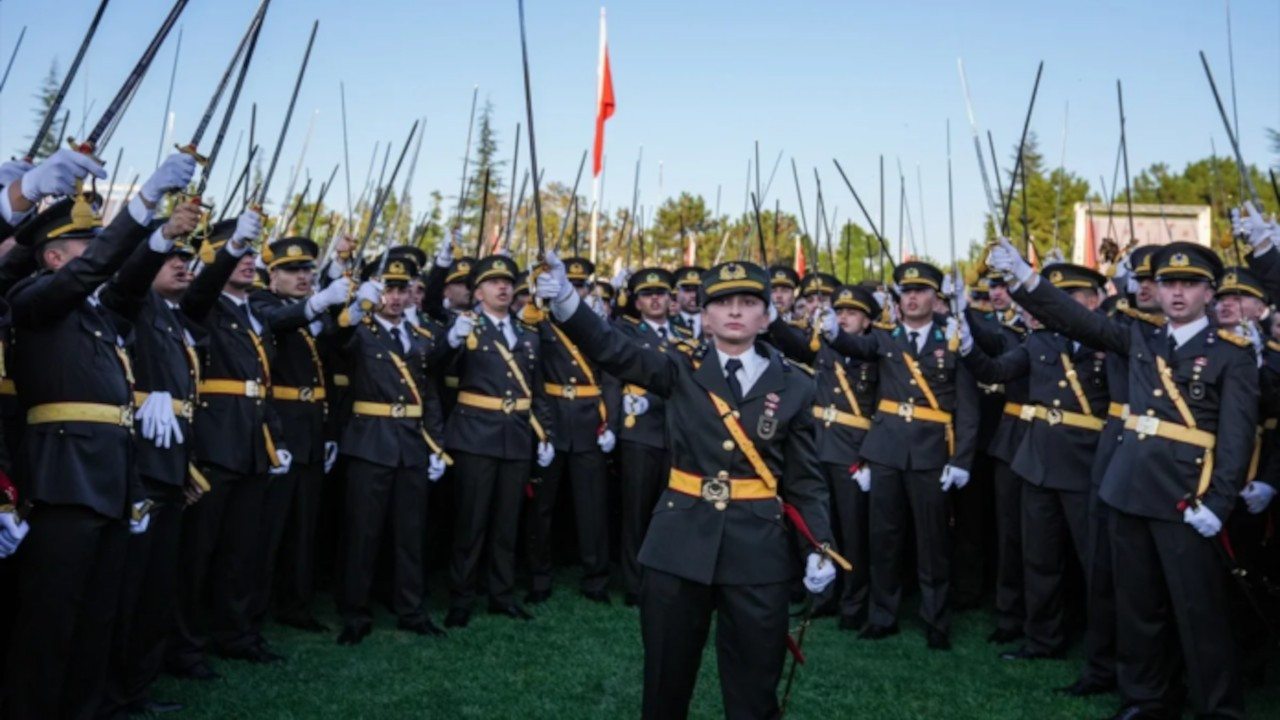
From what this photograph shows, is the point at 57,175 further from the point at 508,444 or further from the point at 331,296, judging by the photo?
the point at 508,444

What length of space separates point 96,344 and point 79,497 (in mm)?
716

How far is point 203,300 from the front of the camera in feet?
20.5

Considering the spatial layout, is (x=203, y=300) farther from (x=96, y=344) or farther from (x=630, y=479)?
(x=630, y=479)

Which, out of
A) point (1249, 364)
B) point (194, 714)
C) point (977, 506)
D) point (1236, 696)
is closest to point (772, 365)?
point (1249, 364)

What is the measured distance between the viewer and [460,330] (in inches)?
308

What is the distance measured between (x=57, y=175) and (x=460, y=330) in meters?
3.95

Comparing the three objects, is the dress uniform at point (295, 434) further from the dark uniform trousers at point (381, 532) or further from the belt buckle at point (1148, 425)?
the belt buckle at point (1148, 425)

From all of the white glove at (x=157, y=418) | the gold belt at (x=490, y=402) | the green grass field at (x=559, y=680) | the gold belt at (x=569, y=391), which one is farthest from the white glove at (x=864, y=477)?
the white glove at (x=157, y=418)

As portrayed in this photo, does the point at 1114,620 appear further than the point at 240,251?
Yes

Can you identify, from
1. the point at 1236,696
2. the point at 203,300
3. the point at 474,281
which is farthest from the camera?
the point at 474,281

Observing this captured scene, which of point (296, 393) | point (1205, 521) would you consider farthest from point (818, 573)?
point (296, 393)

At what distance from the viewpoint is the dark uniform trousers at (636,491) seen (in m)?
8.99

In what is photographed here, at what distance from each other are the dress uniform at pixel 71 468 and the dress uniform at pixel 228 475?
1509 mm

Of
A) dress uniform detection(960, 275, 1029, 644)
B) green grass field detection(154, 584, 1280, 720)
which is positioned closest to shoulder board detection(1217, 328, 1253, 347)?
dress uniform detection(960, 275, 1029, 644)
